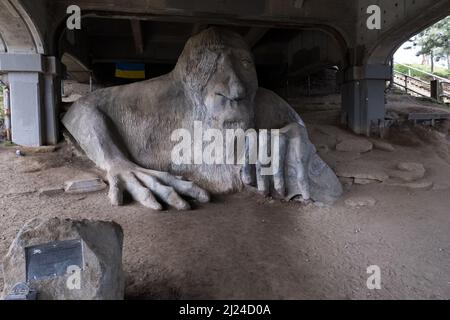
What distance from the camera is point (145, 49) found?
9.46 m

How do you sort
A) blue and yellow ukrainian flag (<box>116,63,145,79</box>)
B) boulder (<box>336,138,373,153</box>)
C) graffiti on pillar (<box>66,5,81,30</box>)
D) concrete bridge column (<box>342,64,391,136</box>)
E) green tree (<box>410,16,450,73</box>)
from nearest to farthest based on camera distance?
graffiti on pillar (<box>66,5,81,30</box>)
boulder (<box>336,138,373,153</box>)
concrete bridge column (<box>342,64,391,136</box>)
blue and yellow ukrainian flag (<box>116,63,145,79</box>)
green tree (<box>410,16,450,73</box>)

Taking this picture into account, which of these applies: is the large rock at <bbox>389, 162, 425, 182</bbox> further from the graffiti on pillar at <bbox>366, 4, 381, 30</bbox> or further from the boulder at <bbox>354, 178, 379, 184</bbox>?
the graffiti on pillar at <bbox>366, 4, 381, 30</bbox>

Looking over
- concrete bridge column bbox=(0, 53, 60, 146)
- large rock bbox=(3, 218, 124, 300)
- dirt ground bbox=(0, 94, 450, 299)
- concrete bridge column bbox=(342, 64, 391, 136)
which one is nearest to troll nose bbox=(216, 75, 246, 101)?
dirt ground bbox=(0, 94, 450, 299)

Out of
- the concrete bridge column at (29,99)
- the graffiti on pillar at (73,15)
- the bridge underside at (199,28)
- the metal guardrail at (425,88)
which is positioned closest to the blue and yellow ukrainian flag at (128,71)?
the bridge underside at (199,28)

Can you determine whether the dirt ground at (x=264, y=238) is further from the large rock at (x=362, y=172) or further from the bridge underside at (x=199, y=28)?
the bridge underside at (x=199, y=28)

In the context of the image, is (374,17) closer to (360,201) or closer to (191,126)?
(360,201)

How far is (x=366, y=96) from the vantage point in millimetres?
6652

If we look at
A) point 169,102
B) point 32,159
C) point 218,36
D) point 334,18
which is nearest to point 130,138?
point 169,102

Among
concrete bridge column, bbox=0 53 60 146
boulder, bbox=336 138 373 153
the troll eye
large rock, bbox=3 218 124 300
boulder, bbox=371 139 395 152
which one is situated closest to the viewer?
large rock, bbox=3 218 124 300

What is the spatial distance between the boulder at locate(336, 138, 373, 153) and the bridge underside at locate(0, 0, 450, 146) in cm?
65

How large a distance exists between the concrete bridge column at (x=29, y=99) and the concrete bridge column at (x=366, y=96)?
5.04 meters

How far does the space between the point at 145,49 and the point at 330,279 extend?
835cm

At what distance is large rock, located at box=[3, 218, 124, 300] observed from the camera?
1699mm
